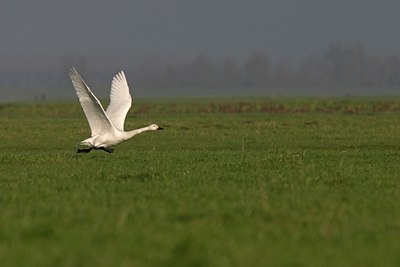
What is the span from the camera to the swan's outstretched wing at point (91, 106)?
60.4 feet

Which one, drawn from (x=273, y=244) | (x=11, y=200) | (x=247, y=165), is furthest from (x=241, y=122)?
(x=273, y=244)

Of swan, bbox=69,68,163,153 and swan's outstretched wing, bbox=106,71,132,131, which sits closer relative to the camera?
swan, bbox=69,68,163,153

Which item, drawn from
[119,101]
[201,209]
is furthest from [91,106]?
[201,209]

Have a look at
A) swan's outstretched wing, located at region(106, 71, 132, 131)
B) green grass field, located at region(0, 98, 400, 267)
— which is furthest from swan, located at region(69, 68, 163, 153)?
green grass field, located at region(0, 98, 400, 267)

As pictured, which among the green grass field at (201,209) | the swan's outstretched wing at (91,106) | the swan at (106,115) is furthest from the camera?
the swan at (106,115)

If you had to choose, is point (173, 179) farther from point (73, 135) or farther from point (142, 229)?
point (73, 135)

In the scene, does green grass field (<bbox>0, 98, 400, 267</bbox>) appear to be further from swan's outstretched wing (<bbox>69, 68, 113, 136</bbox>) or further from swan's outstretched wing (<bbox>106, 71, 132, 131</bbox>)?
swan's outstretched wing (<bbox>106, 71, 132, 131</bbox>)

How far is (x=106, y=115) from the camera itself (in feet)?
63.5

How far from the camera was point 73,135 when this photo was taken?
116 ft

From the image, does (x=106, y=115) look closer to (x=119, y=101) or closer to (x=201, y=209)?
(x=119, y=101)

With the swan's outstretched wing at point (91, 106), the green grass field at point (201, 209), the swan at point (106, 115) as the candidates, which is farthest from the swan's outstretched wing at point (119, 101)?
the green grass field at point (201, 209)

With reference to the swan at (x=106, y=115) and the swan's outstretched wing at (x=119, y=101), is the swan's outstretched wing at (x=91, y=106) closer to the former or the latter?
the swan at (x=106, y=115)

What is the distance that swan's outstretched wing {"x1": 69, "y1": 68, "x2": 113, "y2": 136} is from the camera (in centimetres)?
1842

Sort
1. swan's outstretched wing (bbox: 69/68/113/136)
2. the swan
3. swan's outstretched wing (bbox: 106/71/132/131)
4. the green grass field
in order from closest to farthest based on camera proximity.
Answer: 1. the green grass field
2. swan's outstretched wing (bbox: 69/68/113/136)
3. the swan
4. swan's outstretched wing (bbox: 106/71/132/131)
